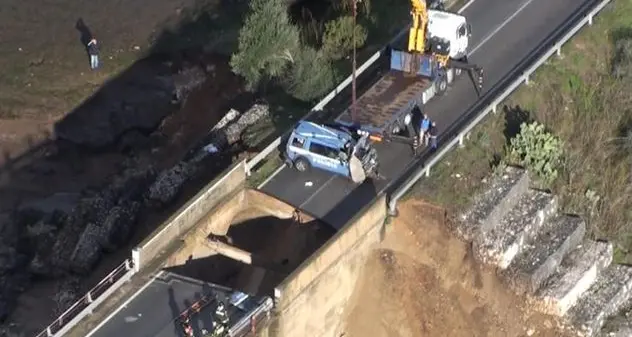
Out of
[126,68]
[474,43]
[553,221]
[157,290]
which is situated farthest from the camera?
[126,68]

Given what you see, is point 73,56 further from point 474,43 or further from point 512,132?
point 512,132

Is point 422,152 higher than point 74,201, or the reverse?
point 422,152

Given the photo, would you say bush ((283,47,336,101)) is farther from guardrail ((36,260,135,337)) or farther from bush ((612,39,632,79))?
guardrail ((36,260,135,337))

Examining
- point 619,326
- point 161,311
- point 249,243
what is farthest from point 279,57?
point 619,326

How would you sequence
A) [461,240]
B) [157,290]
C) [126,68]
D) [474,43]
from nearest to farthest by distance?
1. [157,290]
2. [461,240]
3. [474,43]
4. [126,68]

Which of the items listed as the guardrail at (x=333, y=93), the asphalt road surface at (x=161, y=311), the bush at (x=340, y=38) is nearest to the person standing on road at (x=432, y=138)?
the guardrail at (x=333, y=93)

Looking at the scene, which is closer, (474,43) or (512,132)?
(512,132)

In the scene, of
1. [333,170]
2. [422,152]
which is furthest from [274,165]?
[422,152]

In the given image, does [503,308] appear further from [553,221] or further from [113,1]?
[113,1]
